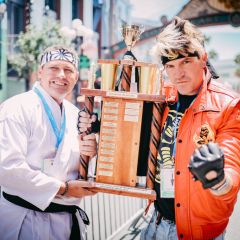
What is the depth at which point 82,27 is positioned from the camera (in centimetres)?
727

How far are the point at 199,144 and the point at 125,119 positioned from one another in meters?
0.38

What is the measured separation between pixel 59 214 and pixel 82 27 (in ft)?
19.8

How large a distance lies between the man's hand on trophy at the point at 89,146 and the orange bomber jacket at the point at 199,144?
441 millimetres

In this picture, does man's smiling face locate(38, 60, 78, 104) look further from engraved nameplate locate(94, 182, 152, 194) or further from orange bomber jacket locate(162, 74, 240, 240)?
orange bomber jacket locate(162, 74, 240, 240)

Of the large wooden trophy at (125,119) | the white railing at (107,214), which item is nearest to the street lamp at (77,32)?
the white railing at (107,214)

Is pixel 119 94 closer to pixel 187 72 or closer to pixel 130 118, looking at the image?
pixel 130 118

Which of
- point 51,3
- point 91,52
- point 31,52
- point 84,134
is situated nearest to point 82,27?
point 51,3

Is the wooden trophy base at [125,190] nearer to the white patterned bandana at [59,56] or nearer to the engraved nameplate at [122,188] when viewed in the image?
the engraved nameplate at [122,188]

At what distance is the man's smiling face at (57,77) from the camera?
6.27 ft

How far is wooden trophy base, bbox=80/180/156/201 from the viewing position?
1.58m

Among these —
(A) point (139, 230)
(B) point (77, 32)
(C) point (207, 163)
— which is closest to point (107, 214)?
(A) point (139, 230)

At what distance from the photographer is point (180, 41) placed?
1549 mm

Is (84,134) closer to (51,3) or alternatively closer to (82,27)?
(51,3)

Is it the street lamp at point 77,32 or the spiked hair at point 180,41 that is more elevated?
the street lamp at point 77,32
